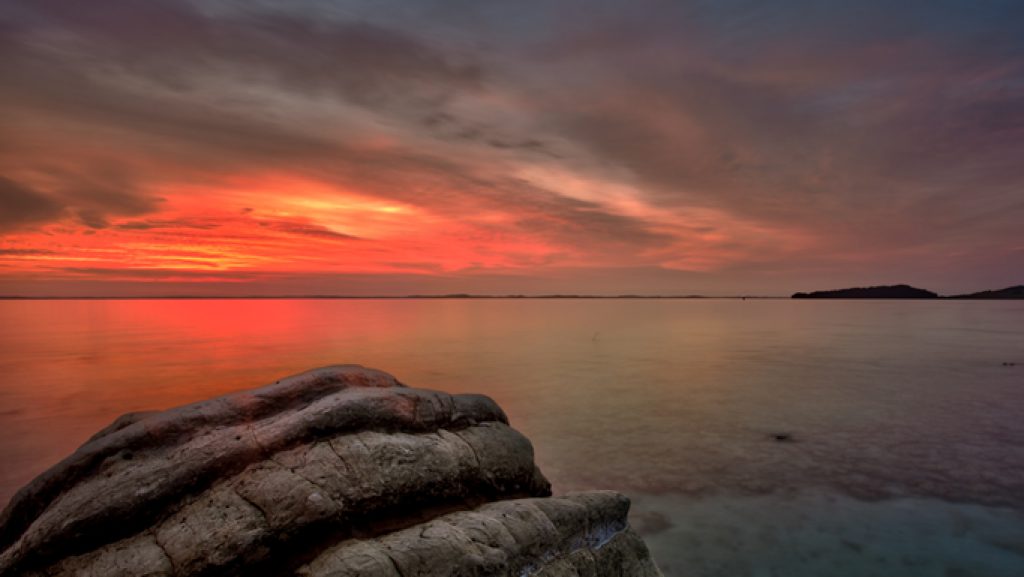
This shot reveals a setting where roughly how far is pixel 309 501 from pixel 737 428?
14190mm

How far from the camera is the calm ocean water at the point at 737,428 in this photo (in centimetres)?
871


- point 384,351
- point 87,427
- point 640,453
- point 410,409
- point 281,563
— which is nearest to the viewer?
point 281,563

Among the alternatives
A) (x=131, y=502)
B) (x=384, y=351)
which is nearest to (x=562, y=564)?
(x=131, y=502)

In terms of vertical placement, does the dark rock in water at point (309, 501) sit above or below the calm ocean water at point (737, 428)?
above

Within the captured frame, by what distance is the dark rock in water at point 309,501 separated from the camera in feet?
15.2

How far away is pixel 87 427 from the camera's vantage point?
16.6m

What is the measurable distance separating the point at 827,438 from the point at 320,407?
14.2 meters

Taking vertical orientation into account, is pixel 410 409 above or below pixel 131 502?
above

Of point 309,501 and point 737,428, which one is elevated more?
point 309,501

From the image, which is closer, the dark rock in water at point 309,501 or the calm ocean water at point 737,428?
the dark rock in water at point 309,501

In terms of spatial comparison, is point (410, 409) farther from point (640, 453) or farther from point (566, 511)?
point (640, 453)

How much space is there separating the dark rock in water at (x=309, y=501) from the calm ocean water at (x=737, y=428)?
345cm

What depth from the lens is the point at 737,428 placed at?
16.0m

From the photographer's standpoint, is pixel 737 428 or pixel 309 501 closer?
pixel 309 501
